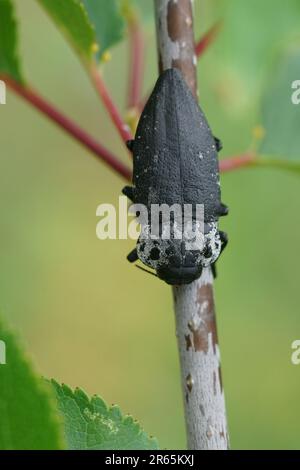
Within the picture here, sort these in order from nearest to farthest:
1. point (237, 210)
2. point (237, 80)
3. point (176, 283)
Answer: point (176, 283)
point (237, 80)
point (237, 210)

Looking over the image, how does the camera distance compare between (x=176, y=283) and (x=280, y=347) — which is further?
(x=280, y=347)

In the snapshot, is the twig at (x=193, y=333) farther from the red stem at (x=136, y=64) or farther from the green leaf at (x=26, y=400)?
the green leaf at (x=26, y=400)

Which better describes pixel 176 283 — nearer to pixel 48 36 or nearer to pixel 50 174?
pixel 50 174

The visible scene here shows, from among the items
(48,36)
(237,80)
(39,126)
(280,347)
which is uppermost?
(48,36)

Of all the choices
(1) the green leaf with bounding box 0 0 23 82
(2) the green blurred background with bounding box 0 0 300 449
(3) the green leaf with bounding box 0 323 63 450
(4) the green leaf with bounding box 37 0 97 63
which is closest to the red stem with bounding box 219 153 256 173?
(4) the green leaf with bounding box 37 0 97 63

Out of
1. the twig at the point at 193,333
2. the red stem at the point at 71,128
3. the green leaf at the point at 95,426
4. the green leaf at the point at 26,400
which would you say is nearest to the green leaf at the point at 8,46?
the red stem at the point at 71,128

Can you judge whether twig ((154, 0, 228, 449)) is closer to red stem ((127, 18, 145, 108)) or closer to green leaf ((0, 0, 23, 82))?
red stem ((127, 18, 145, 108))

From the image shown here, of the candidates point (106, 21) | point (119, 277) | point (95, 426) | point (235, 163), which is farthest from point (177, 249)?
point (119, 277)

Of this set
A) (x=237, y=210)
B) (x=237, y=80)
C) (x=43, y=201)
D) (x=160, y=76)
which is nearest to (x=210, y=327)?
(x=160, y=76)
